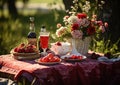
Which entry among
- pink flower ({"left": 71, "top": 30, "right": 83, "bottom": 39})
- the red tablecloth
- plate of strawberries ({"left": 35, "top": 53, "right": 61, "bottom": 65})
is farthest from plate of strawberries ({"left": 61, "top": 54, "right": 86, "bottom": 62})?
pink flower ({"left": 71, "top": 30, "right": 83, "bottom": 39})

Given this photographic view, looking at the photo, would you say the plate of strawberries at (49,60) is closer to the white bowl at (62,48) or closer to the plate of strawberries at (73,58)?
the plate of strawberries at (73,58)

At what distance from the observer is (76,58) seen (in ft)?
23.4

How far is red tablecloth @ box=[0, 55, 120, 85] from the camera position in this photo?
6.75 meters

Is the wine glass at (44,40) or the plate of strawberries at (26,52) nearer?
the plate of strawberries at (26,52)

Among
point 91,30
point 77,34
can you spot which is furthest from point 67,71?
point 91,30

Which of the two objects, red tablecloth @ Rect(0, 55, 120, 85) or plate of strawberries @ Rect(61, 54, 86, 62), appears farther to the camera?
plate of strawberries @ Rect(61, 54, 86, 62)

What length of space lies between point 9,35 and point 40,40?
3.05 meters

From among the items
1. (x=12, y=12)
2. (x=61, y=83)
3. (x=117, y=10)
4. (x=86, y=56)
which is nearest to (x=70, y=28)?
(x=86, y=56)

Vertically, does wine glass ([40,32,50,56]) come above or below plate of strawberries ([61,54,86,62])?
above

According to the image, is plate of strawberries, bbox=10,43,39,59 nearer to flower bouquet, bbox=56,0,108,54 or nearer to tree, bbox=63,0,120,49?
flower bouquet, bbox=56,0,108,54

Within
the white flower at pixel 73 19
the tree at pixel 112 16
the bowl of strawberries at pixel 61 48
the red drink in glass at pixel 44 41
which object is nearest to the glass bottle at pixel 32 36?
the red drink in glass at pixel 44 41

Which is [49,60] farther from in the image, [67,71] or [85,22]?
[85,22]

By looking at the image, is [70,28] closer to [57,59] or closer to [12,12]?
[57,59]

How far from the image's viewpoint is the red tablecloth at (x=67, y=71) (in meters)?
6.75
